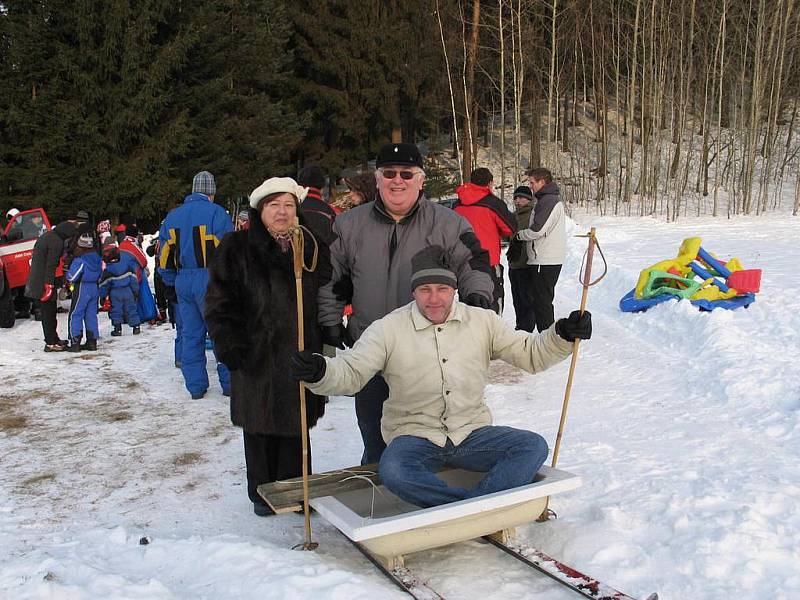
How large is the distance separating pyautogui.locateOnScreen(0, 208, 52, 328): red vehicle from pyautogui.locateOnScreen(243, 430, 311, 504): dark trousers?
9056 mm

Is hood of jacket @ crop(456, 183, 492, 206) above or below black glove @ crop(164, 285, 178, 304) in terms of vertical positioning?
above

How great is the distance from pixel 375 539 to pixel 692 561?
4.90ft

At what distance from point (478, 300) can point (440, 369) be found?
1.64 ft

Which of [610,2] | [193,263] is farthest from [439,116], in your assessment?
[193,263]

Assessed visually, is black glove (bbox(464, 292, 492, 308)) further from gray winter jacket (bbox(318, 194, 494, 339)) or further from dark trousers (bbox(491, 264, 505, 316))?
dark trousers (bbox(491, 264, 505, 316))

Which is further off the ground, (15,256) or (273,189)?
(273,189)

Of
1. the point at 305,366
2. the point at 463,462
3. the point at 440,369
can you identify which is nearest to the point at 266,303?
the point at 305,366

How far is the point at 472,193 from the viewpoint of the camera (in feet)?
24.9

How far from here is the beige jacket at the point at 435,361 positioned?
3.93 m

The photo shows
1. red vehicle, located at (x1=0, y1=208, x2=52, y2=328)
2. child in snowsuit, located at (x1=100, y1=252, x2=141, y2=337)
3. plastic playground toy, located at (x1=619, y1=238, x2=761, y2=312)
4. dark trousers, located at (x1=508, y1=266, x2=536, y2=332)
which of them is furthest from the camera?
red vehicle, located at (x1=0, y1=208, x2=52, y2=328)

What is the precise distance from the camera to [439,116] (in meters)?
34.8

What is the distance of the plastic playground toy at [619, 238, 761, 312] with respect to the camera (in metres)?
9.55

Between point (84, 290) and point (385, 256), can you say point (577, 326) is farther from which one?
point (84, 290)

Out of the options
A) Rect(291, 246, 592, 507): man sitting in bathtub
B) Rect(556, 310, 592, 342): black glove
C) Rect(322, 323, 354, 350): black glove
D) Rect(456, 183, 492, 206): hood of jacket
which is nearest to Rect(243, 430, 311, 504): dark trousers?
Rect(322, 323, 354, 350): black glove
